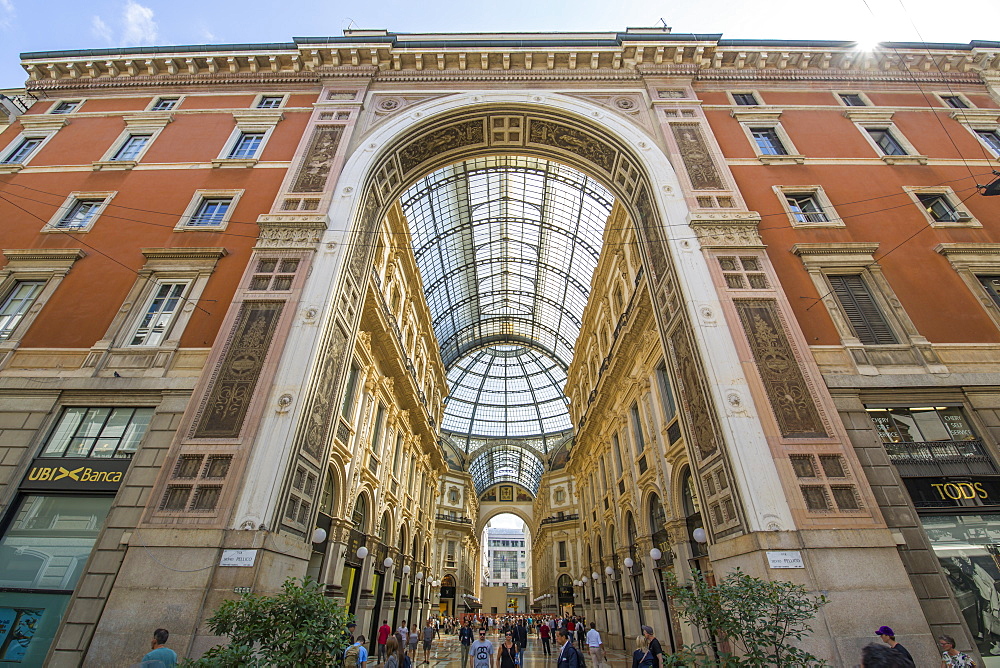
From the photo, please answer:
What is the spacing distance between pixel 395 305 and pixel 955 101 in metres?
25.1

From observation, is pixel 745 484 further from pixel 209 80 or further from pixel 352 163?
pixel 209 80

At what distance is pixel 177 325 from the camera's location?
41.1ft

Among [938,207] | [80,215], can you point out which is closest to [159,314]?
[80,215]

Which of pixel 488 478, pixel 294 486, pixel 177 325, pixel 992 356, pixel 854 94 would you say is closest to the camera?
pixel 294 486

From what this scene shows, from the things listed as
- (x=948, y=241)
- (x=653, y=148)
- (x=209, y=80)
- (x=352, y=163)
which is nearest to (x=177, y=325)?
(x=352, y=163)

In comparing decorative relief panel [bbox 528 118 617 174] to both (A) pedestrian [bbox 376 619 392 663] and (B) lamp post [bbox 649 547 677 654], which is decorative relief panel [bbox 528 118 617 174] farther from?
(A) pedestrian [bbox 376 619 392 663]

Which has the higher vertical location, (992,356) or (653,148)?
(653,148)

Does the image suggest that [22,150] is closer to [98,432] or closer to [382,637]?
[98,432]

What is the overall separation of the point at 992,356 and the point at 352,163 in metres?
19.6

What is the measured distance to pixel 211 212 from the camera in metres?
15.2

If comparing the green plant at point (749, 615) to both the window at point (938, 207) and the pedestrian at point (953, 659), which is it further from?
the window at point (938, 207)

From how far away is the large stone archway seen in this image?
10344 mm

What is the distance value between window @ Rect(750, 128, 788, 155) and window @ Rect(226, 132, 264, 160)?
739 inches

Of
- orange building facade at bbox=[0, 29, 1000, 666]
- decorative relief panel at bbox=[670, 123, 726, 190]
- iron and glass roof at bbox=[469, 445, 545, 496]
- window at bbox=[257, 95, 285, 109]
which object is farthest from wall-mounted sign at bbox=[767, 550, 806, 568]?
iron and glass roof at bbox=[469, 445, 545, 496]
